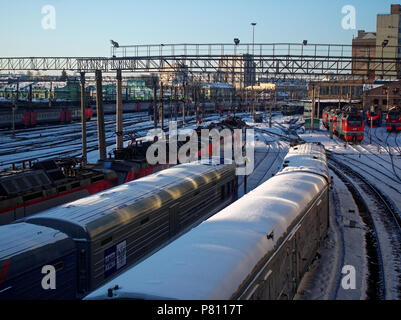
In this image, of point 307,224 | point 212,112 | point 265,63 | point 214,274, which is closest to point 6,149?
point 265,63

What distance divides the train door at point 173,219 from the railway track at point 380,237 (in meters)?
5.37

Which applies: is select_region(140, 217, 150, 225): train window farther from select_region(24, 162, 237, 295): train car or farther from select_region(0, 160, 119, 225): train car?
select_region(0, 160, 119, 225): train car

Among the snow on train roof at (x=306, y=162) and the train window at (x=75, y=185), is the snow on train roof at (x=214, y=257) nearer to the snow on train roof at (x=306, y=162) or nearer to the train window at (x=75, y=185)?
the snow on train roof at (x=306, y=162)

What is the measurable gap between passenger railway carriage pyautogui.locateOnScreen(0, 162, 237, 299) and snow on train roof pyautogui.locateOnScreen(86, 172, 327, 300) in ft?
5.95

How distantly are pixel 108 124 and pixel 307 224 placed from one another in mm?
55071


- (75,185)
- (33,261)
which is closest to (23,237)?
(33,261)

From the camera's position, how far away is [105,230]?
8711 mm

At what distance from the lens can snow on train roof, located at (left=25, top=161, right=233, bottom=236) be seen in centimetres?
875

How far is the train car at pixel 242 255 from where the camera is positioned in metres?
5.73

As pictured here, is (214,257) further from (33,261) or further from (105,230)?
(33,261)

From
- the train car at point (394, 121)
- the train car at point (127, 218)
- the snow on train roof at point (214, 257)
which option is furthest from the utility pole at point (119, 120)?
the train car at point (394, 121)

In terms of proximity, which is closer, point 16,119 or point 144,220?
point 144,220

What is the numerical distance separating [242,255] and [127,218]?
3.55 m
